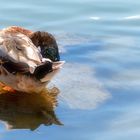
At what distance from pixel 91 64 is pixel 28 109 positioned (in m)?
1.18

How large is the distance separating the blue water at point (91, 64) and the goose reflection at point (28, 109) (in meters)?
0.08

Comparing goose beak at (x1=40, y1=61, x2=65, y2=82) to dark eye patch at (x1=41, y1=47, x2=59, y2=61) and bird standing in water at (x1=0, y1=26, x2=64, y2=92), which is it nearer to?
bird standing in water at (x1=0, y1=26, x2=64, y2=92)

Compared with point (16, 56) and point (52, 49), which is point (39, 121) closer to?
point (16, 56)

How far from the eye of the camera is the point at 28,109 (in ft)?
16.2

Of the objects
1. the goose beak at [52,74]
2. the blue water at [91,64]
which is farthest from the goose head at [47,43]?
the goose beak at [52,74]

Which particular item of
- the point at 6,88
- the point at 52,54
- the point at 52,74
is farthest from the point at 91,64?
the point at 52,74

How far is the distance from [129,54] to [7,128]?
2126 millimetres

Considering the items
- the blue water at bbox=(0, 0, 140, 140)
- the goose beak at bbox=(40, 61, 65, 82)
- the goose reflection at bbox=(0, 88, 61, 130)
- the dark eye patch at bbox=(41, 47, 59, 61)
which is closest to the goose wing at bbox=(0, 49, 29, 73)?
the goose beak at bbox=(40, 61, 65, 82)

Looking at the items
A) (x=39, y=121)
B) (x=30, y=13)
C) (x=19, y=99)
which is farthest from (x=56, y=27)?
(x=39, y=121)

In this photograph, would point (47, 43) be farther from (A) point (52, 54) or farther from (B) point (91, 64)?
(B) point (91, 64)

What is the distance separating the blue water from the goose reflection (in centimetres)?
8

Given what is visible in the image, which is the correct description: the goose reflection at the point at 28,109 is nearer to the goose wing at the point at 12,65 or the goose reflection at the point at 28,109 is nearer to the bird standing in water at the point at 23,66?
the bird standing in water at the point at 23,66

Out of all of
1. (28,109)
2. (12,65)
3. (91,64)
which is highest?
(12,65)

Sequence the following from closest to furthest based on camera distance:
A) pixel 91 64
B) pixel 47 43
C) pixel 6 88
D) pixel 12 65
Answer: pixel 12 65 < pixel 6 88 < pixel 91 64 < pixel 47 43
